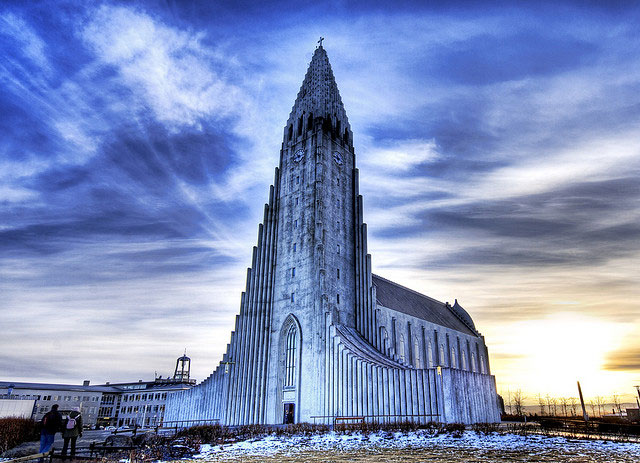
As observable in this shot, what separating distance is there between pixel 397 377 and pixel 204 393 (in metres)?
25.4

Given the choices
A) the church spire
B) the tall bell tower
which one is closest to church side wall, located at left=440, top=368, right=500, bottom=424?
the tall bell tower

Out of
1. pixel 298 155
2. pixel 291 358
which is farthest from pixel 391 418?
pixel 298 155

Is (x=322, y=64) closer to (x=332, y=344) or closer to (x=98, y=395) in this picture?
(x=332, y=344)

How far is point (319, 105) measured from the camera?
56.3m

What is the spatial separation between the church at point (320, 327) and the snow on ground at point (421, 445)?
9957mm

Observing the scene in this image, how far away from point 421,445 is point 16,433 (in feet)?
75.1

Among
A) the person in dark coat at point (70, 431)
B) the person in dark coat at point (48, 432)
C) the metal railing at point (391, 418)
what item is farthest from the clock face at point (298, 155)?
the person in dark coat at point (48, 432)

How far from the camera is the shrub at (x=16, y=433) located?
22.9 m

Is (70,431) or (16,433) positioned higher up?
(70,431)

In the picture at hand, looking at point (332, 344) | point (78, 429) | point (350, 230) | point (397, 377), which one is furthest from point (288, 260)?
point (78, 429)

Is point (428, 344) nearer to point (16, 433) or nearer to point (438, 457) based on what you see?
point (438, 457)

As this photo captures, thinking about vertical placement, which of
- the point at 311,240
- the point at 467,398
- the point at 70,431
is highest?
the point at 311,240

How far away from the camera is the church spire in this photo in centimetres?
5600

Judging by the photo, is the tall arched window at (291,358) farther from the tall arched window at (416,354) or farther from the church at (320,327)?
the tall arched window at (416,354)
